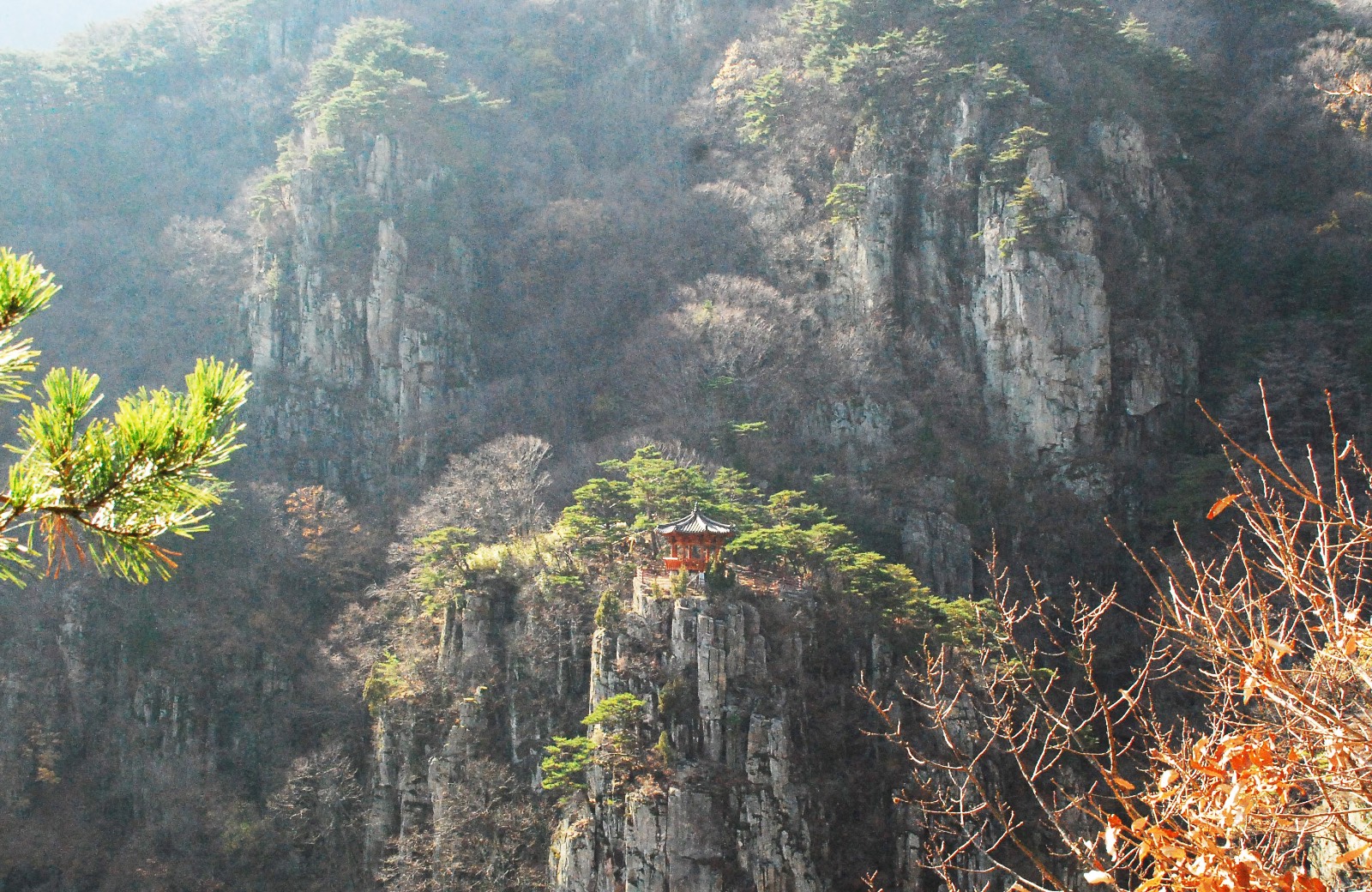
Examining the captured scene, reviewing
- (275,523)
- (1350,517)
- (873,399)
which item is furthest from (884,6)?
(1350,517)

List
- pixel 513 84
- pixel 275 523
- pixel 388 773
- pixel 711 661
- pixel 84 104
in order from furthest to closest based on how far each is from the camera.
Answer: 1. pixel 513 84
2. pixel 84 104
3. pixel 275 523
4. pixel 388 773
5. pixel 711 661

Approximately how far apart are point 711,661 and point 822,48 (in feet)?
74.9

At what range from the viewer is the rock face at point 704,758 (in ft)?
62.5

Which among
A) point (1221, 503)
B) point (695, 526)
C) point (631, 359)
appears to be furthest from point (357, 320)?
point (1221, 503)

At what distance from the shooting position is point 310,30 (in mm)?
49031

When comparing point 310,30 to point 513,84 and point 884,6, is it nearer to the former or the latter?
point 513,84

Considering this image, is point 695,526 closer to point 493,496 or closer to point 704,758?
point 704,758

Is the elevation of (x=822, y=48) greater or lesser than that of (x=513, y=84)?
lesser

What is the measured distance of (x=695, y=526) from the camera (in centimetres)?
2120

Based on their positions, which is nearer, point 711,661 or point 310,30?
point 711,661

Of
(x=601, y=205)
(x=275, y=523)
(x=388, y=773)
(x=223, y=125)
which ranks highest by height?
(x=223, y=125)

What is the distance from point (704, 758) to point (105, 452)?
57.1 ft

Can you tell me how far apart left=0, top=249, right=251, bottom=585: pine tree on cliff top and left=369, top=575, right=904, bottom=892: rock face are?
649 inches

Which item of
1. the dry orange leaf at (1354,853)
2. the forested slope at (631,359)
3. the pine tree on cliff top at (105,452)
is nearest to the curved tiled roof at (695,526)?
the forested slope at (631,359)
